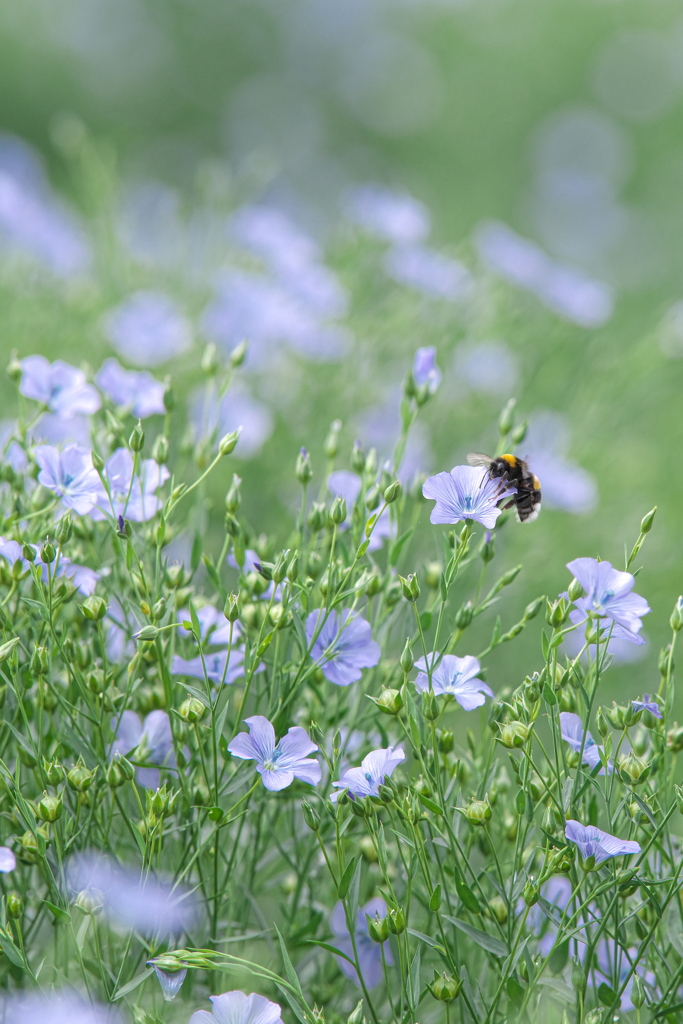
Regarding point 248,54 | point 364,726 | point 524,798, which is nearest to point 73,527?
point 364,726

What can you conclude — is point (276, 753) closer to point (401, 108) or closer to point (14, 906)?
point (14, 906)

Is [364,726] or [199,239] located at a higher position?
[199,239]

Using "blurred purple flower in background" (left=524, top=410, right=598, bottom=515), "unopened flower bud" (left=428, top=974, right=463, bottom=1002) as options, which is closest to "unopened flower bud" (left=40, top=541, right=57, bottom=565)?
"unopened flower bud" (left=428, top=974, right=463, bottom=1002)

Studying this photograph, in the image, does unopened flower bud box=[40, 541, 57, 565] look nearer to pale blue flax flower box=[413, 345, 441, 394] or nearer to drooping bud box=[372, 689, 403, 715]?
drooping bud box=[372, 689, 403, 715]

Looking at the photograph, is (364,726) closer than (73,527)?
No

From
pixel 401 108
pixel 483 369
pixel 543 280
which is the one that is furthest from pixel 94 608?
pixel 401 108

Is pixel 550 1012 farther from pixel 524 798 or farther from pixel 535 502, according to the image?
pixel 535 502
